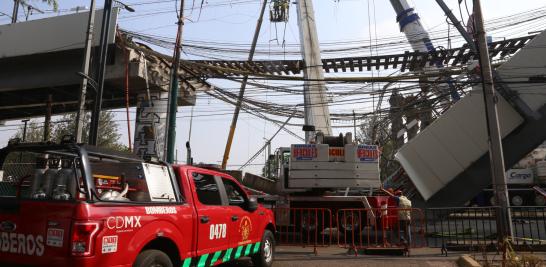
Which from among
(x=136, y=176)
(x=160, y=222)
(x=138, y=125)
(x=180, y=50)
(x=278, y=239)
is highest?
(x=180, y=50)

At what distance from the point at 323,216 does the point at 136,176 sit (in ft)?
26.2

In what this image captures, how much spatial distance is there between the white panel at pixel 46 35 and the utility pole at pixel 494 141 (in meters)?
14.3

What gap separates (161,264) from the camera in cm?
491

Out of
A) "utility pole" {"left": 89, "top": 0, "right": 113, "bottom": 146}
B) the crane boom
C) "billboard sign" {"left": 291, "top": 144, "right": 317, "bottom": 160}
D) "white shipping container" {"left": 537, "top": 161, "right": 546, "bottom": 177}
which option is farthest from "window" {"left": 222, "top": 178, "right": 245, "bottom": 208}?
"white shipping container" {"left": 537, "top": 161, "right": 546, "bottom": 177}

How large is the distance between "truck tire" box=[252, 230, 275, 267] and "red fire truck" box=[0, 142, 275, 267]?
2.59ft

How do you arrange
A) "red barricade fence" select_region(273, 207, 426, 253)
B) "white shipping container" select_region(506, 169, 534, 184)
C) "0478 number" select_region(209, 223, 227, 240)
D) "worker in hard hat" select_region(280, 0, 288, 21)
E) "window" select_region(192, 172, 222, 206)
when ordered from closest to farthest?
"0478 number" select_region(209, 223, 227, 240) → "window" select_region(192, 172, 222, 206) → "red barricade fence" select_region(273, 207, 426, 253) → "worker in hard hat" select_region(280, 0, 288, 21) → "white shipping container" select_region(506, 169, 534, 184)

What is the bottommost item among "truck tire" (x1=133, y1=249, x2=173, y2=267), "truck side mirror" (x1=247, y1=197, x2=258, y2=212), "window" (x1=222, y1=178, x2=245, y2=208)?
"truck tire" (x1=133, y1=249, x2=173, y2=267)

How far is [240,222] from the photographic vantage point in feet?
22.9

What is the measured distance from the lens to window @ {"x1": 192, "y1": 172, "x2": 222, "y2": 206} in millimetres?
6562

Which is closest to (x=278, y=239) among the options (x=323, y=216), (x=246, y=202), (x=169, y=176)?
(x=323, y=216)

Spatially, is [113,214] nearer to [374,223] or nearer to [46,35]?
[374,223]

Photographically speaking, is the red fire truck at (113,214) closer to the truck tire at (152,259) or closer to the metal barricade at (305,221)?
the truck tire at (152,259)

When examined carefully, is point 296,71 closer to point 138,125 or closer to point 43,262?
point 138,125

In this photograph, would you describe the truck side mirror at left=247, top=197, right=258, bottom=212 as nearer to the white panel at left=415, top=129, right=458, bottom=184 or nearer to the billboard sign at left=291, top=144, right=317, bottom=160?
the billboard sign at left=291, top=144, right=317, bottom=160
